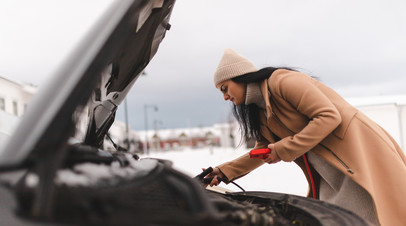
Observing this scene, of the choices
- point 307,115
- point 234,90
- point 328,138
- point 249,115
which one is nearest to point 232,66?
point 234,90

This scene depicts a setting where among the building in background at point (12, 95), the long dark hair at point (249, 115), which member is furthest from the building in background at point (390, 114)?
the building in background at point (12, 95)

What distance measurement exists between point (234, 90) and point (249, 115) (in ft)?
0.86

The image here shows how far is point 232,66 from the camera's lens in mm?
1821

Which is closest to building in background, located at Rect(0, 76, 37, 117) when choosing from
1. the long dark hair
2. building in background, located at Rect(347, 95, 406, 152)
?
the long dark hair

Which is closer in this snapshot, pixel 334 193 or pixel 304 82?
pixel 304 82

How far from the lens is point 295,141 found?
1550 mm

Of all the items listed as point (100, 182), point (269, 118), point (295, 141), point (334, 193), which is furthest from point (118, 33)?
point (334, 193)

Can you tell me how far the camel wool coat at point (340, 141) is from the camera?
1557mm

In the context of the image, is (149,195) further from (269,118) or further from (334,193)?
(334,193)

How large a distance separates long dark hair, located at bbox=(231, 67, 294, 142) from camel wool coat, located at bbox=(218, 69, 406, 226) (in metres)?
0.09

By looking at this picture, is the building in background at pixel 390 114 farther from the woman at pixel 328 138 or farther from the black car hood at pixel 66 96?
the black car hood at pixel 66 96

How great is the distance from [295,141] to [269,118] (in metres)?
0.29

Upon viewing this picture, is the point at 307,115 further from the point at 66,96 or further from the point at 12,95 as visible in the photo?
the point at 12,95

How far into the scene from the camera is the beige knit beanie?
1822mm
